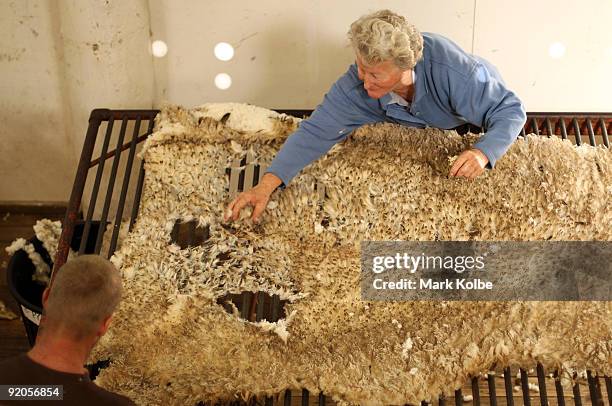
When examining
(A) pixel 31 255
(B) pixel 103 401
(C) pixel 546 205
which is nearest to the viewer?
(B) pixel 103 401

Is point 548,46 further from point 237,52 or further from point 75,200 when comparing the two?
point 75,200

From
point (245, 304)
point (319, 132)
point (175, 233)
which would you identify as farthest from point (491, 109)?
point (175, 233)

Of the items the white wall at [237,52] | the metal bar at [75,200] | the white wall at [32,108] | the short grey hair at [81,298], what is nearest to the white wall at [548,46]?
the white wall at [237,52]

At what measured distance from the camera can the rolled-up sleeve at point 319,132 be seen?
1813mm

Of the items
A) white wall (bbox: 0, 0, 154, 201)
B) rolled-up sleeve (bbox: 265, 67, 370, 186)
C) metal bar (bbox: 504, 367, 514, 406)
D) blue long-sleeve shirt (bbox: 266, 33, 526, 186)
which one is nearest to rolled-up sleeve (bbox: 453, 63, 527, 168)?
blue long-sleeve shirt (bbox: 266, 33, 526, 186)

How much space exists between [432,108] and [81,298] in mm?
1070

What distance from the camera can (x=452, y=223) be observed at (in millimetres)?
1735

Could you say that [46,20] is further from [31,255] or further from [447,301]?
[447,301]

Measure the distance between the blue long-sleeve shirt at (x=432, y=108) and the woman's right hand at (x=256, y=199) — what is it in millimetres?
29

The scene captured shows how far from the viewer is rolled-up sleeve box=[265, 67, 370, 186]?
5.95 ft

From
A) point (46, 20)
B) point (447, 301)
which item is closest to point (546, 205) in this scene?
point (447, 301)

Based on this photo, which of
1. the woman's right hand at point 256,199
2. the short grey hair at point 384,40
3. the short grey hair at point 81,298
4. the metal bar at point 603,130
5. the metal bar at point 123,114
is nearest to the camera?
the short grey hair at point 81,298

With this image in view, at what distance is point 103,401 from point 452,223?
978mm

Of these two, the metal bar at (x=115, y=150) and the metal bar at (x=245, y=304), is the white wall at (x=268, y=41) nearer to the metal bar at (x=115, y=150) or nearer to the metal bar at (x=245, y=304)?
the metal bar at (x=115, y=150)
